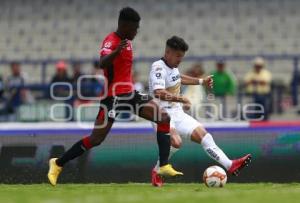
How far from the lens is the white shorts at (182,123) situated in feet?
36.4

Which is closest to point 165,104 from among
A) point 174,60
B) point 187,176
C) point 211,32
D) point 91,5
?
point 174,60

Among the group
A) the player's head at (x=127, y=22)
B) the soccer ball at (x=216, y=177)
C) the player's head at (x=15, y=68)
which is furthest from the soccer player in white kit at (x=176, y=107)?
the player's head at (x=15, y=68)

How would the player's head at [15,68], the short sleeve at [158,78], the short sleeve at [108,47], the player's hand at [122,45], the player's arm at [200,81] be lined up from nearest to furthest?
the player's hand at [122,45] < the short sleeve at [108,47] < the short sleeve at [158,78] < the player's arm at [200,81] < the player's head at [15,68]

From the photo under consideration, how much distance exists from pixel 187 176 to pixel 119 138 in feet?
3.56

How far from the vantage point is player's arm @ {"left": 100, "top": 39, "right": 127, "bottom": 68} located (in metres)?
10.3

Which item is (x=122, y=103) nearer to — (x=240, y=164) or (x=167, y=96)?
(x=167, y=96)

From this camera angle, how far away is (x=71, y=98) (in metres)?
18.1

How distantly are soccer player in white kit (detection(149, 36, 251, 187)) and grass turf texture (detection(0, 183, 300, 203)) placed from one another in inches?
12.9

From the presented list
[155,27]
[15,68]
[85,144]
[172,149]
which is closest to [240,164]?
[172,149]

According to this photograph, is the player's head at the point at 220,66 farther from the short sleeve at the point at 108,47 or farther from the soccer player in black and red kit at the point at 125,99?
the short sleeve at the point at 108,47

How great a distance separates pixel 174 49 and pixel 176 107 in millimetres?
754

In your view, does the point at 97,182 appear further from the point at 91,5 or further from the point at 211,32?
the point at 91,5

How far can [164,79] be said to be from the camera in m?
11.1

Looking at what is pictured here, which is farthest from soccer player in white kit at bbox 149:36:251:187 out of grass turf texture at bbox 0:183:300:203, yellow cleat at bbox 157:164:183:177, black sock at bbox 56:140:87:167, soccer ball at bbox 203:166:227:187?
black sock at bbox 56:140:87:167
